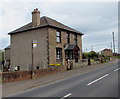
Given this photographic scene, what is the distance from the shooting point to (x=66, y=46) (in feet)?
85.5

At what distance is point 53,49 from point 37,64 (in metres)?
3.54

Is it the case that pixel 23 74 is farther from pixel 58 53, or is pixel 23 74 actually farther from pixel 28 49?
pixel 28 49

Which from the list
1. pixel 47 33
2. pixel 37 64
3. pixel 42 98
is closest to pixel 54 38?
pixel 47 33

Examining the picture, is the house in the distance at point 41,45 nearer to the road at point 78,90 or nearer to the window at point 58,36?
the window at point 58,36

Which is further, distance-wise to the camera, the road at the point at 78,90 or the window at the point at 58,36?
the window at the point at 58,36

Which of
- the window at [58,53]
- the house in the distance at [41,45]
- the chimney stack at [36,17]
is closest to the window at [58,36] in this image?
the house in the distance at [41,45]

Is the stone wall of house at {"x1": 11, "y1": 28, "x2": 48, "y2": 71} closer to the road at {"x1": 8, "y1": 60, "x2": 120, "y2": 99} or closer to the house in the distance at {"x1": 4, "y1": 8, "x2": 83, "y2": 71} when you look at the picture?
the house in the distance at {"x1": 4, "y1": 8, "x2": 83, "y2": 71}

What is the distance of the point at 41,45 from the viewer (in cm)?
2381

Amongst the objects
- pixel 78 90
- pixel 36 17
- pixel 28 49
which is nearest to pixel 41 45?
pixel 28 49

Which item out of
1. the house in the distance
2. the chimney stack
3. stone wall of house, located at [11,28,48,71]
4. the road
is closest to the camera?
the road

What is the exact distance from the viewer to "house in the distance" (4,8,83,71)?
23266mm

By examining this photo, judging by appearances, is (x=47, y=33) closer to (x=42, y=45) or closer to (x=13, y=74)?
(x=42, y=45)

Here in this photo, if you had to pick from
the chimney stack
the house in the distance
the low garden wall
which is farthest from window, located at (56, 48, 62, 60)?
the low garden wall

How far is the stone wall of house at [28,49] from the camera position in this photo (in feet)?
77.1
